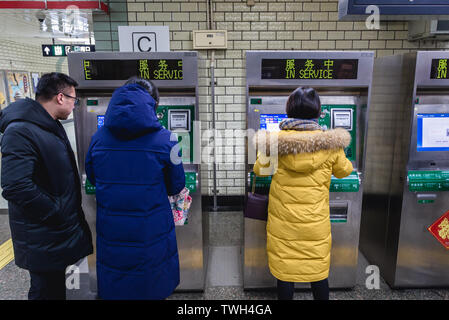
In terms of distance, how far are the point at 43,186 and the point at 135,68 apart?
3.52 ft

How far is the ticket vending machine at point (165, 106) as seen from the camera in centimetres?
231

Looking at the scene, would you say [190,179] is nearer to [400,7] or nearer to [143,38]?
[143,38]

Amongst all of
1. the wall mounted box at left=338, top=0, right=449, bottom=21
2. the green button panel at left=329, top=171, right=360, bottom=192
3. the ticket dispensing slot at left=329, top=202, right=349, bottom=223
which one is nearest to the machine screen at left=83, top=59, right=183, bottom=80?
the wall mounted box at left=338, top=0, right=449, bottom=21

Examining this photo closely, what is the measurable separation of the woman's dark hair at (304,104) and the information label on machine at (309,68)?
46 centimetres

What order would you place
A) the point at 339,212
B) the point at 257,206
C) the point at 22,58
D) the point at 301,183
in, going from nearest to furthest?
the point at 301,183
the point at 257,206
the point at 339,212
the point at 22,58

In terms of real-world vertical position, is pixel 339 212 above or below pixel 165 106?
below

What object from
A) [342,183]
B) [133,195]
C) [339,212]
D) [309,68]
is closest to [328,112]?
[309,68]

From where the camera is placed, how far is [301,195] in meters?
1.92

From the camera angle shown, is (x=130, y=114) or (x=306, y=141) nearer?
(x=130, y=114)

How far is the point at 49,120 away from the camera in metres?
1.76

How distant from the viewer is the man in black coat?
1605 mm

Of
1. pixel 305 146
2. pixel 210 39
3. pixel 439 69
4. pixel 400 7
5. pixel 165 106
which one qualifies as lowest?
pixel 305 146

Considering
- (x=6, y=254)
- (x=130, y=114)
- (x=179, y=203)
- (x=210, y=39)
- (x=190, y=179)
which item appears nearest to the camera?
(x=130, y=114)
